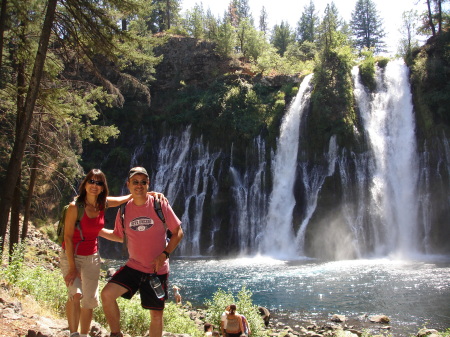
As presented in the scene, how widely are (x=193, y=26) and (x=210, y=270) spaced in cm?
2998

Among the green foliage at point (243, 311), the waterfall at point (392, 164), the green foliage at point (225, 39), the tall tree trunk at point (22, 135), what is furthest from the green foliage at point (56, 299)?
the green foliage at point (225, 39)

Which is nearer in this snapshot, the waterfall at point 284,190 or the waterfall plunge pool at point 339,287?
the waterfall plunge pool at point 339,287

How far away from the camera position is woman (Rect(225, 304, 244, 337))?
7.29 metres

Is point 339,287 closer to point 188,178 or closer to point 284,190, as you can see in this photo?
point 284,190

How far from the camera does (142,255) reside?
3.89m

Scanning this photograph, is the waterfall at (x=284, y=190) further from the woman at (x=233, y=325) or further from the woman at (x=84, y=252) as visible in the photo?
the woman at (x=84, y=252)

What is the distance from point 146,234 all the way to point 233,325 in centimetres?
427

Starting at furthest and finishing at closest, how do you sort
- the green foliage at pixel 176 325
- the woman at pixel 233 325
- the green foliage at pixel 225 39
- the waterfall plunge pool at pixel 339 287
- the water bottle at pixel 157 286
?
the green foliage at pixel 225 39, the waterfall plunge pool at pixel 339 287, the green foliage at pixel 176 325, the woman at pixel 233 325, the water bottle at pixel 157 286

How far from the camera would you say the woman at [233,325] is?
729 centimetres

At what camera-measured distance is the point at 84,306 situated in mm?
4160

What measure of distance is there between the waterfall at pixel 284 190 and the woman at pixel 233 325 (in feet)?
50.5

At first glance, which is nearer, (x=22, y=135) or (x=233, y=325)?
(x=233, y=325)

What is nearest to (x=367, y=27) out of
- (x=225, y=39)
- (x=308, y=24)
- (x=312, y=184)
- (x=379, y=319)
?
(x=308, y=24)

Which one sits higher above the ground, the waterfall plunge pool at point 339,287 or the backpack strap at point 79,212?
the backpack strap at point 79,212
